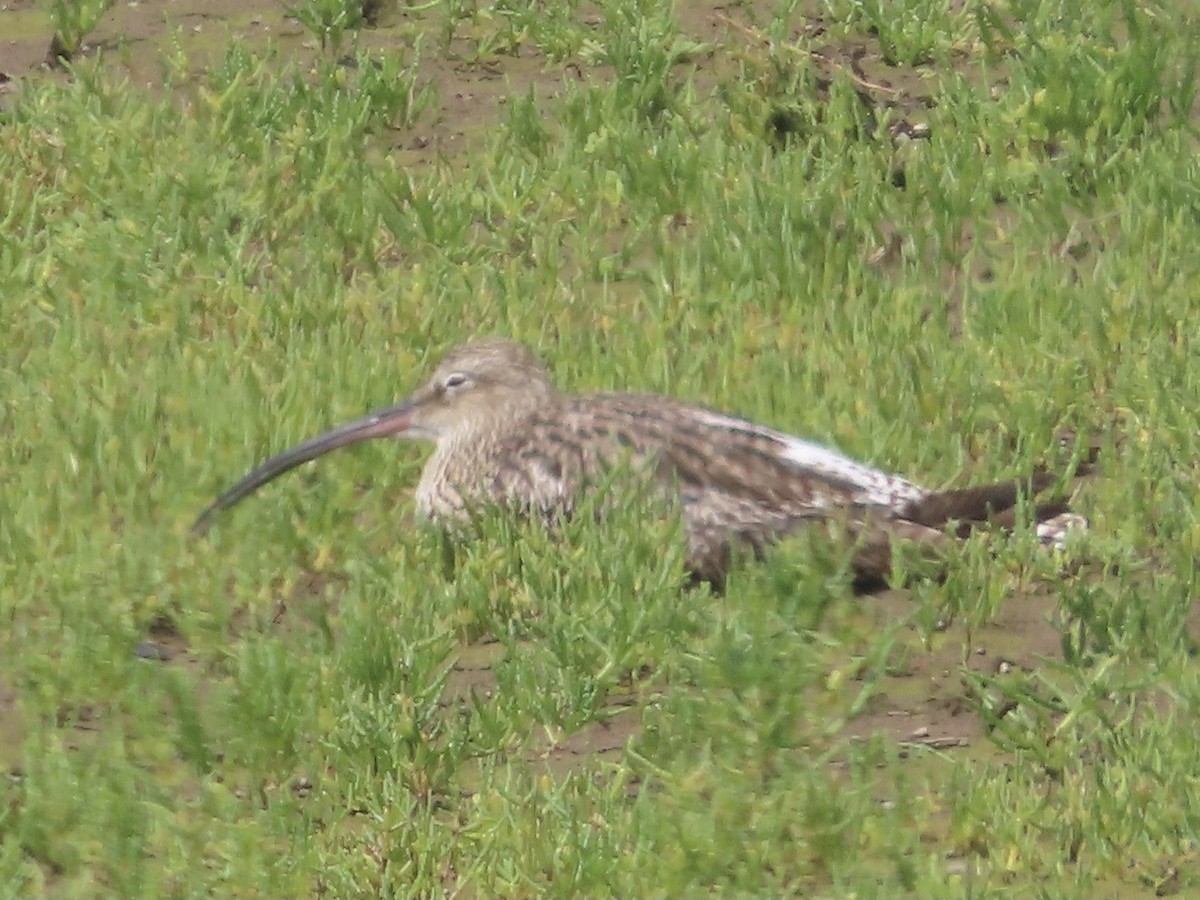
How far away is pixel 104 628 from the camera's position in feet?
21.1

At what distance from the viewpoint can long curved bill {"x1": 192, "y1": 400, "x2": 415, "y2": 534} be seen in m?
7.11

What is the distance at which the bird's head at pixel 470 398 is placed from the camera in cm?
762

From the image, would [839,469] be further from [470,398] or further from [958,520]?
[470,398]

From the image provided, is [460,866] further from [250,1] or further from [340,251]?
[250,1]

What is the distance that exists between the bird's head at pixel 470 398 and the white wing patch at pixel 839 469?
72 cm

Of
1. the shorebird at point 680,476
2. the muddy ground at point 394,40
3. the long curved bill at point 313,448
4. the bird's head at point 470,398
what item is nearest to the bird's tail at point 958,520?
the shorebird at point 680,476

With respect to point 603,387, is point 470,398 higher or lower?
higher

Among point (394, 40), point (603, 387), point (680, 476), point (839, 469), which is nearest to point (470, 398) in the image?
point (603, 387)

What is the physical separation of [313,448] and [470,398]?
0.60m

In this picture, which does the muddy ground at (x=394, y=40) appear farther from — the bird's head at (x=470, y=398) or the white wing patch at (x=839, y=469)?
the white wing patch at (x=839, y=469)

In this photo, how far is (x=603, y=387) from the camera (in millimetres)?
8016

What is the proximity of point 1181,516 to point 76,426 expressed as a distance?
10.5 ft

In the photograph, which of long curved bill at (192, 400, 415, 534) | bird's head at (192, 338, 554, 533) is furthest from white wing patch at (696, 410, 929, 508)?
long curved bill at (192, 400, 415, 534)

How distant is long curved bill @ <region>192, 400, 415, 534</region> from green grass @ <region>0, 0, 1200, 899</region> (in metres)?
0.08
